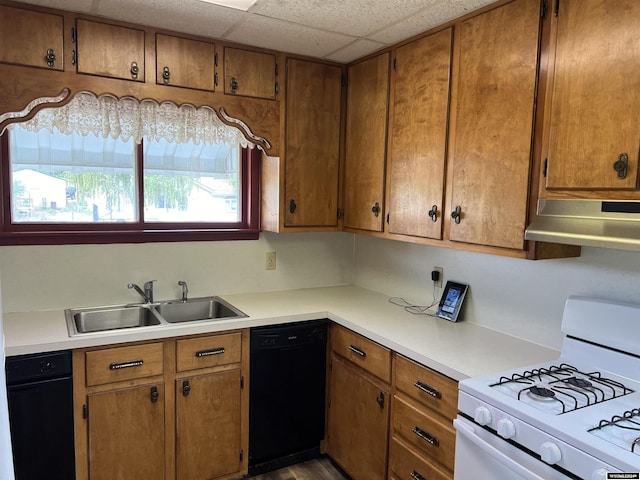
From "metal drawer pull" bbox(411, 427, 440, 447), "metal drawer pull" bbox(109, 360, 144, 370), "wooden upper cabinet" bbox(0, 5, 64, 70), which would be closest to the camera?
"metal drawer pull" bbox(411, 427, 440, 447)

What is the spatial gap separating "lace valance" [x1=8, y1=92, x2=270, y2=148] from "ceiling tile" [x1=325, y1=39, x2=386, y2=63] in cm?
66

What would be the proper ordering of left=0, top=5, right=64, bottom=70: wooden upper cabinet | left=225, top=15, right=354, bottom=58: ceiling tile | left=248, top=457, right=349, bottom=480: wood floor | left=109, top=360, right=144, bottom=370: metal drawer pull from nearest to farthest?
left=0, top=5, right=64, bottom=70: wooden upper cabinet → left=109, top=360, right=144, bottom=370: metal drawer pull → left=225, top=15, right=354, bottom=58: ceiling tile → left=248, top=457, right=349, bottom=480: wood floor

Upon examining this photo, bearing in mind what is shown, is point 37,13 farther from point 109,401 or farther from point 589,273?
point 589,273

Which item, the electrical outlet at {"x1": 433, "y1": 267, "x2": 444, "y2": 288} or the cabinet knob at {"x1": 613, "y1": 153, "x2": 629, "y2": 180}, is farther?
the electrical outlet at {"x1": 433, "y1": 267, "x2": 444, "y2": 288}

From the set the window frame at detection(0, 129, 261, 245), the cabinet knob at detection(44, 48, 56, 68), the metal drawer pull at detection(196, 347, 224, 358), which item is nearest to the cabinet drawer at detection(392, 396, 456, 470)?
the metal drawer pull at detection(196, 347, 224, 358)

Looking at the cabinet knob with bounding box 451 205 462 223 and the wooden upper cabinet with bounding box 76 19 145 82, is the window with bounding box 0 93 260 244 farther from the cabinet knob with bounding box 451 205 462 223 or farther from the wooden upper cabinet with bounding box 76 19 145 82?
the cabinet knob with bounding box 451 205 462 223

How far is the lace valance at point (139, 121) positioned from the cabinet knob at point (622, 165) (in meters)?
1.75

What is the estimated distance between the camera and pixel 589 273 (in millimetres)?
1871

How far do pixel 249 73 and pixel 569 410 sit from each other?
2155 millimetres

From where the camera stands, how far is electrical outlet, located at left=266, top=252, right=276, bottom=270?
3.04 metres

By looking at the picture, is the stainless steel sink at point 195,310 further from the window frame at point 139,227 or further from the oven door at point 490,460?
the oven door at point 490,460

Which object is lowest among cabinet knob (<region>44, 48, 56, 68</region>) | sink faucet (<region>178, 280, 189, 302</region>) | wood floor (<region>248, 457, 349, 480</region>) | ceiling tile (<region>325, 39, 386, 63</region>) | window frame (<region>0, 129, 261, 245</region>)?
wood floor (<region>248, 457, 349, 480</region>)

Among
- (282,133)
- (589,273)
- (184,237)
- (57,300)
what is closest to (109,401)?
(57,300)

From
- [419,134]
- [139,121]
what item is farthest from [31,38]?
[419,134]
